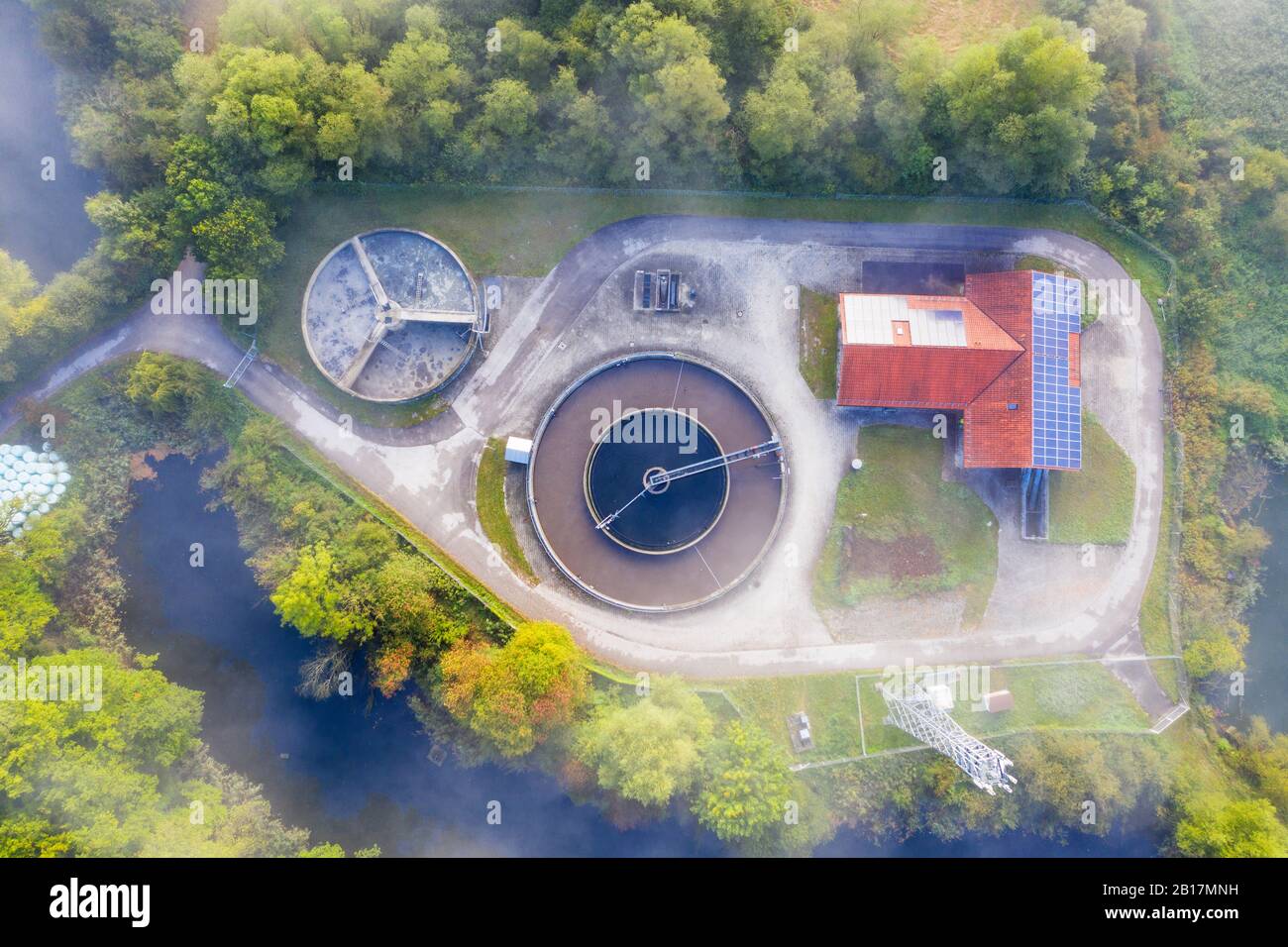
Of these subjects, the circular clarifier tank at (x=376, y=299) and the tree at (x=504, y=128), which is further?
the circular clarifier tank at (x=376, y=299)

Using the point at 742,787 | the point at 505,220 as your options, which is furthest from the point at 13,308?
the point at 742,787

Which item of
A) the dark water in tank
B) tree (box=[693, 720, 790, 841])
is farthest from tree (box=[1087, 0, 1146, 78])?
tree (box=[693, 720, 790, 841])

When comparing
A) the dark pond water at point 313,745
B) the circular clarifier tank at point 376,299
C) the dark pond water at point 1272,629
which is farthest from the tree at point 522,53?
the dark pond water at point 1272,629

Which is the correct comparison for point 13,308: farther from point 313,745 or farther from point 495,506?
point 313,745

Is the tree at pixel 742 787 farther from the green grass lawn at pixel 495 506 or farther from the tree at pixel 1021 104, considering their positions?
the tree at pixel 1021 104

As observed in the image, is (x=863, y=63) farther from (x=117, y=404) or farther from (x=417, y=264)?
(x=117, y=404)
